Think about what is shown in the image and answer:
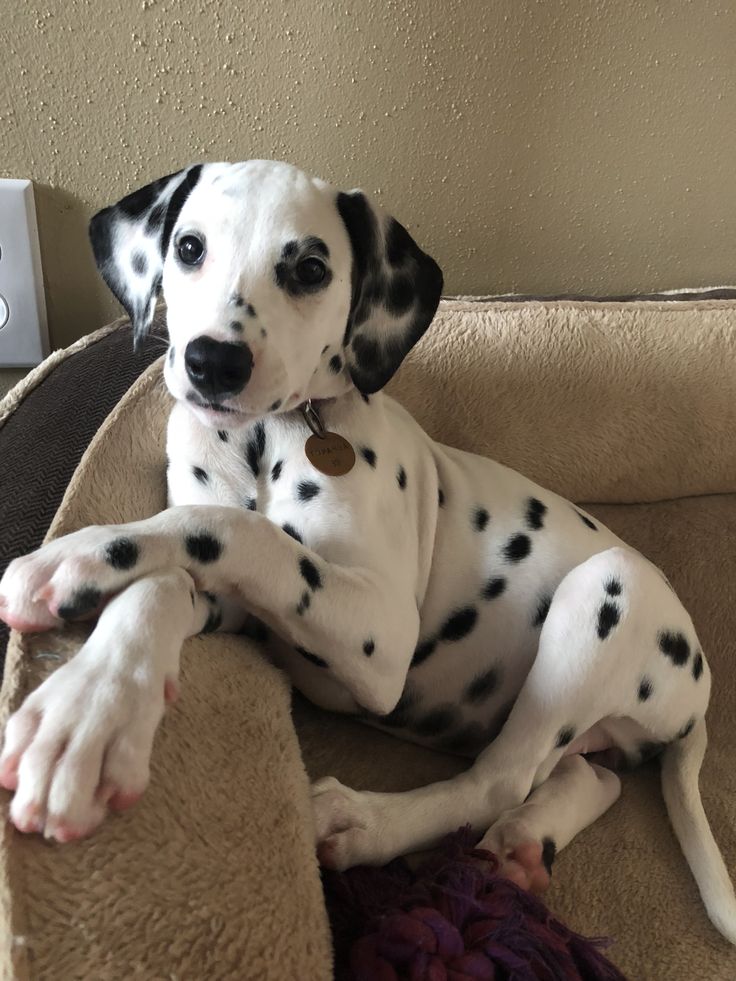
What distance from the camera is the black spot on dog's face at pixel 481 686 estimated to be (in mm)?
1714

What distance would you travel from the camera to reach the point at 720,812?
1736 millimetres

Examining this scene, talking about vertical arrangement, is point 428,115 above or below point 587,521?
above

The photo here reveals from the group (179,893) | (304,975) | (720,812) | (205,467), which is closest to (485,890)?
(304,975)

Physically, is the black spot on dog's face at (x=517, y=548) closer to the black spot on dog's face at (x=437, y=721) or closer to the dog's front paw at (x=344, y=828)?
the black spot on dog's face at (x=437, y=721)

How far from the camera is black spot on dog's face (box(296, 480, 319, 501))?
4.77 feet

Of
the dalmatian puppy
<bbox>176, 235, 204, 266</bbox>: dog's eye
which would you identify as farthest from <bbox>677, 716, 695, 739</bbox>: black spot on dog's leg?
<bbox>176, 235, 204, 266</bbox>: dog's eye

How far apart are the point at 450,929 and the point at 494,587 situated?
27.3 inches

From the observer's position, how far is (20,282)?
6.73 feet

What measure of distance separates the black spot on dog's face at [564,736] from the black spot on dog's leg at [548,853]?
17 cm

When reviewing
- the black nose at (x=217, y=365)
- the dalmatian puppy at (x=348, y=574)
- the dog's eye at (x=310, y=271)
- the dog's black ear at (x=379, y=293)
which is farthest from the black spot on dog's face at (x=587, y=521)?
the black nose at (x=217, y=365)

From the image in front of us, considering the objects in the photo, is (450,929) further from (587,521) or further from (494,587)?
(587,521)

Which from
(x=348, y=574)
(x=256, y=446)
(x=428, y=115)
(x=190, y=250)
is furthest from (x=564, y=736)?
(x=428, y=115)

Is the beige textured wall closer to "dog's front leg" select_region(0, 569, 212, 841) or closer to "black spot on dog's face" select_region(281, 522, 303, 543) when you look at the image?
"black spot on dog's face" select_region(281, 522, 303, 543)

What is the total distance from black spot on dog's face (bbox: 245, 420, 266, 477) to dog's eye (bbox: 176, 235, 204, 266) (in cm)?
30
